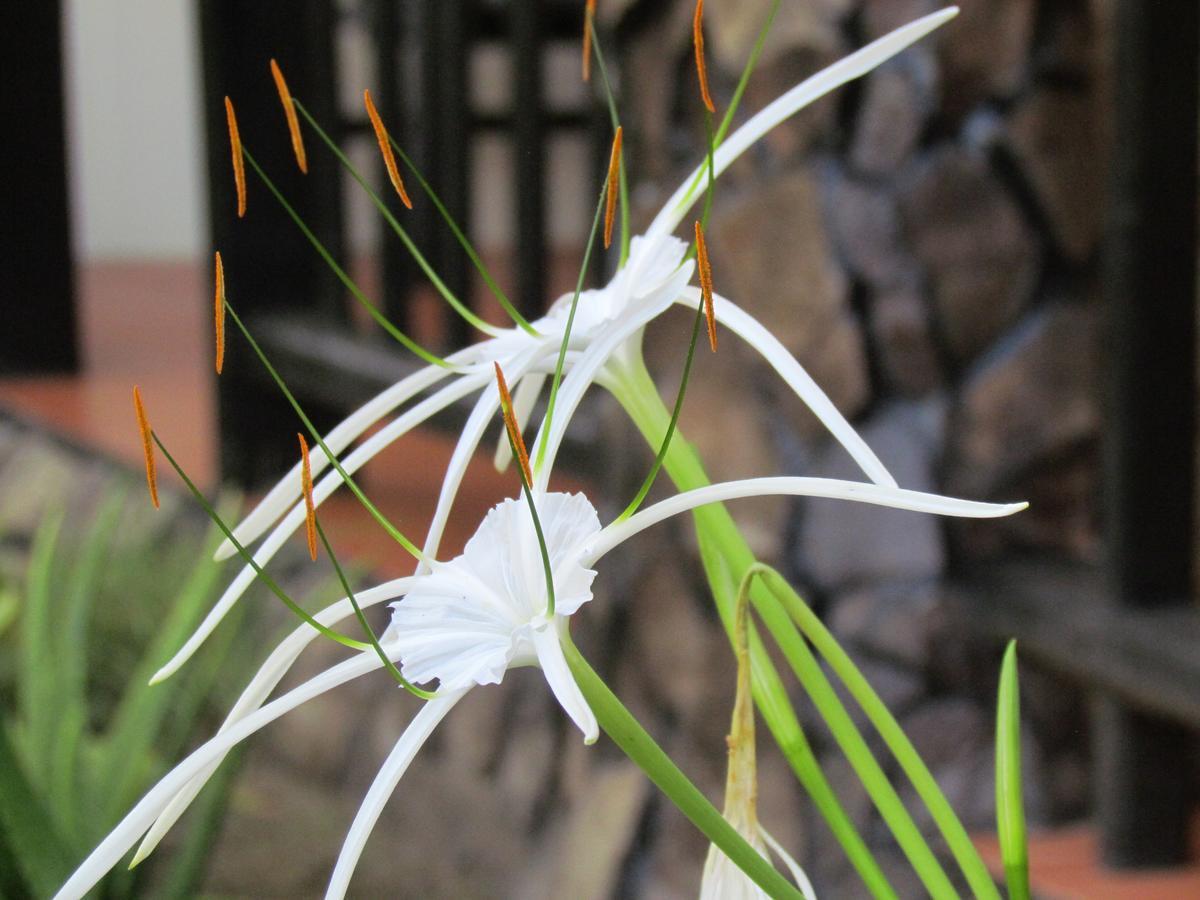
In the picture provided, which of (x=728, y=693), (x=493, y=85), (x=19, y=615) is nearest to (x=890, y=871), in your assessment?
(x=728, y=693)

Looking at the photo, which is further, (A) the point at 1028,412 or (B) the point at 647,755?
(A) the point at 1028,412

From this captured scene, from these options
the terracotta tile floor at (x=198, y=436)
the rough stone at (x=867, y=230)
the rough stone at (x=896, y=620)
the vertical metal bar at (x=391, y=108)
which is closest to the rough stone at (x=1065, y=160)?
the rough stone at (x=867, y=230)

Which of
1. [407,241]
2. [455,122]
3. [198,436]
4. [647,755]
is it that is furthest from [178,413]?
[647,755]

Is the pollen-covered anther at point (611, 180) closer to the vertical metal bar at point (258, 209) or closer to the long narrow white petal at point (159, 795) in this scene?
the long narrow white petal at point (159, 795)

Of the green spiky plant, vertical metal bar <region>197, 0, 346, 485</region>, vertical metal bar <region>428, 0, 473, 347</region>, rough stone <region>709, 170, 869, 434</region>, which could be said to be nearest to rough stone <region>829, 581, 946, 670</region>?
rough stone <region>709, 170, 869, 434</region>

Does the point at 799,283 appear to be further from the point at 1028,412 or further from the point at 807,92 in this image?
the point at 807,92

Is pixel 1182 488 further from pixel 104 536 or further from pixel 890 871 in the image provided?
pixel 104 536
